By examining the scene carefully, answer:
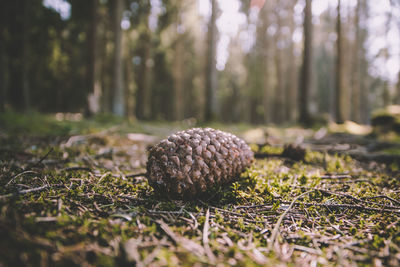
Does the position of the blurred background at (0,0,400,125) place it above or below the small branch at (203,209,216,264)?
above

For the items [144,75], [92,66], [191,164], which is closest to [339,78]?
[191,164]

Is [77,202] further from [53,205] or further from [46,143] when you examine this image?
[46,143]

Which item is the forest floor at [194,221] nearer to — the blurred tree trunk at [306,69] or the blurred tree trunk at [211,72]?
Answer: the blurred tree trunk at [306,69]

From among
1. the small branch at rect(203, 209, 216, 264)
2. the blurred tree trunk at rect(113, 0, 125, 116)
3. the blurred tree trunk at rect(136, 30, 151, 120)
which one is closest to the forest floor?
the small branch at rect(203, 209, 216, 264)

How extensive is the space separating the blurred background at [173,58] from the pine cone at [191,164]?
4.74 ft

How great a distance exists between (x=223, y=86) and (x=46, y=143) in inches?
1026

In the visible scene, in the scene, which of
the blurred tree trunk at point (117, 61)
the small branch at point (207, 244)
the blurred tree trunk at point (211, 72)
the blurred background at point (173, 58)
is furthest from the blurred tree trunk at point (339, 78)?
the blurred tree trunk at point (117, 61)

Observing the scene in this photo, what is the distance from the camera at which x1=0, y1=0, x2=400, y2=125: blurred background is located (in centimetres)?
830

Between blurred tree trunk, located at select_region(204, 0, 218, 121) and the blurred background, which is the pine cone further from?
blurred tree trunk, located at select_region(204, 0, 218, 121)

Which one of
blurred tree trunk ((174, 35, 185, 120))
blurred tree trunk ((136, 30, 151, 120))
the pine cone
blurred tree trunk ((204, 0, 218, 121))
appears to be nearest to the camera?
the pine cone

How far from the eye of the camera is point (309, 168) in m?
2.31

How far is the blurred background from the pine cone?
4.74ft

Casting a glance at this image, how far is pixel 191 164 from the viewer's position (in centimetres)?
147

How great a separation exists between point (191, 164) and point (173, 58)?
16227 millimetres
